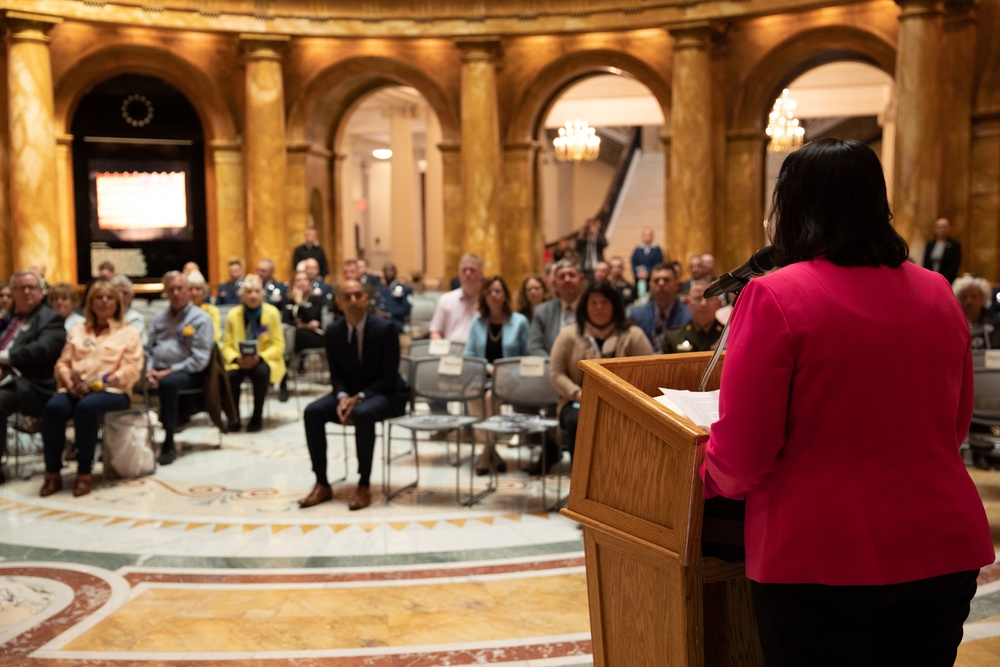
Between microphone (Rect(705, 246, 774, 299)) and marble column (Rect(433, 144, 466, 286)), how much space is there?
1500cm

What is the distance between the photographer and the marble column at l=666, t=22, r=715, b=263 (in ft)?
50.4

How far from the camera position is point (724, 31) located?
51.3ft

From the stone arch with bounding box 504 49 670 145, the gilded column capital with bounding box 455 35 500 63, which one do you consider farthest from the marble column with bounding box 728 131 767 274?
the gilded column capital with bounding box 455 35 500 63

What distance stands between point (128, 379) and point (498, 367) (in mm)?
2700

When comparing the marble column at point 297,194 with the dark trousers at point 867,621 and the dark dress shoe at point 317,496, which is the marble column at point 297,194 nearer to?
the dark dress shoe at point 317,496

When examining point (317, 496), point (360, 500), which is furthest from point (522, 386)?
point (317, 496)

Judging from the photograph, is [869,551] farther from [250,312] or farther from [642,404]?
[250,312]

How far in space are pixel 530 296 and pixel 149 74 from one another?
1079cm

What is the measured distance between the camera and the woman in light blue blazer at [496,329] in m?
8.01

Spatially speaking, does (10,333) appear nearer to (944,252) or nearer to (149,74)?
(149,74)

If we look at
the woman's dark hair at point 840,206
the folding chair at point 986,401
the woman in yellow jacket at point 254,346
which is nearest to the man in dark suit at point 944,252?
the folding chair at point 986,401

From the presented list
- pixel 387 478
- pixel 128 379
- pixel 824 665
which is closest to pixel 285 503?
pixel 387 478

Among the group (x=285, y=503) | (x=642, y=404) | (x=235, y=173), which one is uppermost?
(x=235, y=173)

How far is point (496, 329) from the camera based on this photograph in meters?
8.13
